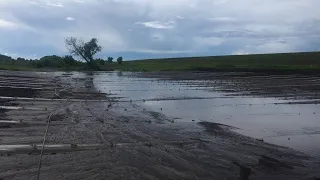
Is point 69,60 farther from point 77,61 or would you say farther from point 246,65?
point 246,65

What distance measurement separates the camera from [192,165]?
31.6ft

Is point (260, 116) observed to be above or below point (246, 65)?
below

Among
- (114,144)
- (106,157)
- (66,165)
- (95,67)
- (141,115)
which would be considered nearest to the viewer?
(66,165)

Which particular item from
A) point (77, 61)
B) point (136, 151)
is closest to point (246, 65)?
point (77, 61)

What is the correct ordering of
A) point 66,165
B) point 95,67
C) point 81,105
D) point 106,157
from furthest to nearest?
1. point 95,67
2. point 81,105
3. point 106,157
4. point 66,165

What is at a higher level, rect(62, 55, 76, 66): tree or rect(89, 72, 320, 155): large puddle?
rect(62, 55, 76, 66): tree

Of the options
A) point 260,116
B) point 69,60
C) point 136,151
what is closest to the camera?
point 136,151

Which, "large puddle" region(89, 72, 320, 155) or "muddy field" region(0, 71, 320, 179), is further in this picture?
"large puddle" region(89, 72, 320, 155)

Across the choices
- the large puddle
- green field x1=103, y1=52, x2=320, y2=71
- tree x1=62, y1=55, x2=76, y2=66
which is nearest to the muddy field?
the large puddle

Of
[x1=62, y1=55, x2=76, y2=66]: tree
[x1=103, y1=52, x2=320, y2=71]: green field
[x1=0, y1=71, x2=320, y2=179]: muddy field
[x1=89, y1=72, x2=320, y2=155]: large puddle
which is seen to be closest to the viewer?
[x1=0, y1=71, x2=320, y2=179]: muddy field

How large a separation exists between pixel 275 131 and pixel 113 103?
1136 cm

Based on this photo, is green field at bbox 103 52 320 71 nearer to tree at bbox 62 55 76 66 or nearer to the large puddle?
tree at bbox 62 55 76 66

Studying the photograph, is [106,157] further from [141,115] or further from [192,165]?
[141,115]

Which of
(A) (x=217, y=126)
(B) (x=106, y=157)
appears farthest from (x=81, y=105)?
(B) (x=106, y=157)
